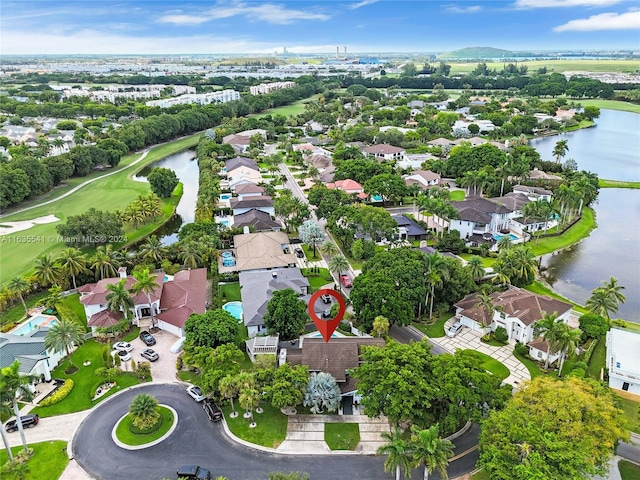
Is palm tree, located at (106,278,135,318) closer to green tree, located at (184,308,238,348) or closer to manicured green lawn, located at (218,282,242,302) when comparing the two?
green tree, located at (184,308,238,348)

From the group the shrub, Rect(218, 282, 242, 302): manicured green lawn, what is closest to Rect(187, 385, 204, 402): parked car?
the shrub

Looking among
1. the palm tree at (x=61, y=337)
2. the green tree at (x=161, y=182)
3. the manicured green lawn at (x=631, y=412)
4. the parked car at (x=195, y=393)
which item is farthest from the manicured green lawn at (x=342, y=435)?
the green tree at (x=161, y=182)

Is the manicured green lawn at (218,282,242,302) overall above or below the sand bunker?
below

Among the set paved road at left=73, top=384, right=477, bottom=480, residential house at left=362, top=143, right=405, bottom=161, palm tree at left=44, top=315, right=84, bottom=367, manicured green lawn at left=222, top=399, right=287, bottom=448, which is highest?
residential house at left=362, top=143, right=405, bottom=161

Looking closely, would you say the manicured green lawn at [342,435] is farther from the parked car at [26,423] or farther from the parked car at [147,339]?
the parked car at [26,423]

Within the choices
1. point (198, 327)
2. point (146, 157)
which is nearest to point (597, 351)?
point (198, 327)

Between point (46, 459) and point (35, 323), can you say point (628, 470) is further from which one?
point (35, 323)
